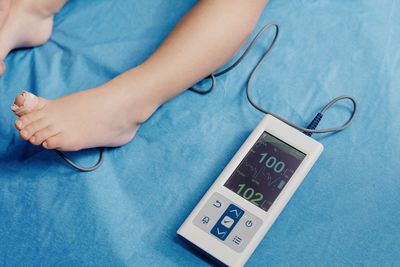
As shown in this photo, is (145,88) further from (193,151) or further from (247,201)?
(247,201)

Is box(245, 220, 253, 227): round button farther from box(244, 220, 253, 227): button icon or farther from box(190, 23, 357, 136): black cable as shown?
box(190, 23, 357, 136): black cable

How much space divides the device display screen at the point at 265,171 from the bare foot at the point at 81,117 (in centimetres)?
18

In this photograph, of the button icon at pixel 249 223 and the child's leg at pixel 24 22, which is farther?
the child's leg at pixel 24 22

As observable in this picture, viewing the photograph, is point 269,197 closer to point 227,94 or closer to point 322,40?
point 227,94

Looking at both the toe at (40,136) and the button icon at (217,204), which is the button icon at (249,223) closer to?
the button icon at (217,204)

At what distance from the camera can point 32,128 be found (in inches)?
28.6

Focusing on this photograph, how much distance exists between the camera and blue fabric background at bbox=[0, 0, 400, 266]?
28.4 inches

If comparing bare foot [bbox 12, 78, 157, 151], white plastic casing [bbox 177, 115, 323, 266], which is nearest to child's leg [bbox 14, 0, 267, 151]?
bare foot [bbox 12, 78, 157, 151]

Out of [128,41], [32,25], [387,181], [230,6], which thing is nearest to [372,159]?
[387,181]

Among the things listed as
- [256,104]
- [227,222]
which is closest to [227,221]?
[227,222]

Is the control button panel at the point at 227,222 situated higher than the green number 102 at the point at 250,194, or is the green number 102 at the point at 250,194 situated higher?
the green number 102 at the point at 250,194

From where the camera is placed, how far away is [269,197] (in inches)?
28.0

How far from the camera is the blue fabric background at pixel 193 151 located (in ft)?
2.37

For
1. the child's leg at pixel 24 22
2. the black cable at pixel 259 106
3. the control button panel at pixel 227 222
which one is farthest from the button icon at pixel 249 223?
the child's leg at pixel 24 22
